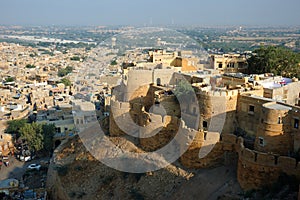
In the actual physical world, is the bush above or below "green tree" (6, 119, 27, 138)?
above

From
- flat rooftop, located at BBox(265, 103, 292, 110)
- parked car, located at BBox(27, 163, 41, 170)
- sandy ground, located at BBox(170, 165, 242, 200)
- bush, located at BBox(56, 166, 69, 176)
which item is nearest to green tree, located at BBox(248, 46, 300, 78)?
flat rooftop, located at BBox(265, 103, 292, 110)

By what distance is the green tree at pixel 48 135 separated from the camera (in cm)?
2630

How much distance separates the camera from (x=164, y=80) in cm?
2003

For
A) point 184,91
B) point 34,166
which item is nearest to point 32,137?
point 34,166

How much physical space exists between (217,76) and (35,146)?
45.5 ft

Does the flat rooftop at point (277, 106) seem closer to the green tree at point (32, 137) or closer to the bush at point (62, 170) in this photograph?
the bush at point (62, 170)

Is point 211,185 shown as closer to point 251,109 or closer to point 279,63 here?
point 251,109

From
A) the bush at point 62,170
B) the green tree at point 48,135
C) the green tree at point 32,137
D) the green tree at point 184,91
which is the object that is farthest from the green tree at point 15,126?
the green tree at point 184,91

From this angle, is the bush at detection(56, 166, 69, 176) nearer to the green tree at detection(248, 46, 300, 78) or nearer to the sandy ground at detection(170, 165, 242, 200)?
the sandy ground at detection(170, 165, 242, 200)

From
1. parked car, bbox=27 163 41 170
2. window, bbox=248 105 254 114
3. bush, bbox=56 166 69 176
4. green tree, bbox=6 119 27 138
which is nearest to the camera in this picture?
window, bbox=248 105 254 114

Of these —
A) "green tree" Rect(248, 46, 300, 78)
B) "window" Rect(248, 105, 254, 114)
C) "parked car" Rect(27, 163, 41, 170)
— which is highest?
"green tree" Rect(248, 46, 300, 78)

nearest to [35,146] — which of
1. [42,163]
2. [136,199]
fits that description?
[42,163]

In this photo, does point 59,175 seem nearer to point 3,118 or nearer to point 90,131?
→ point 90,131

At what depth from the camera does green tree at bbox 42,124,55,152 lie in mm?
26297
